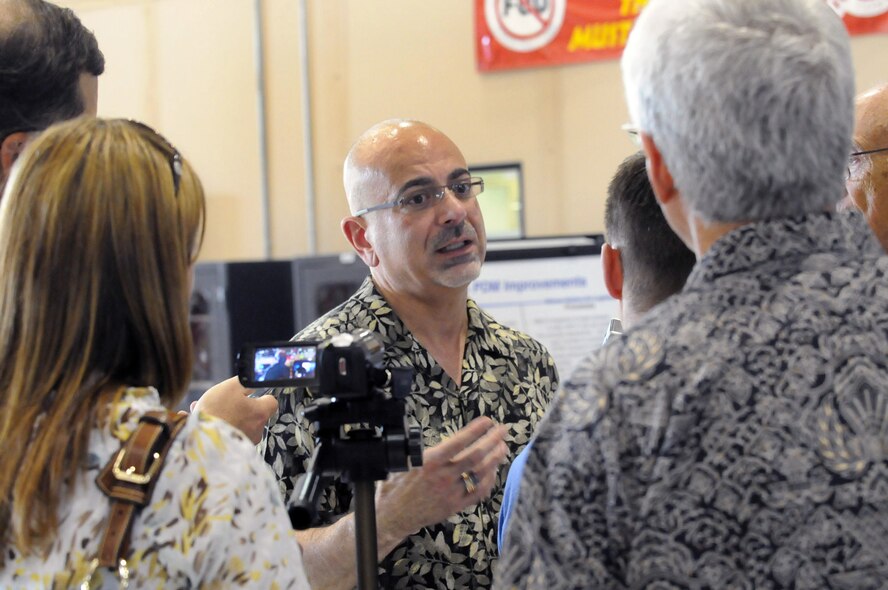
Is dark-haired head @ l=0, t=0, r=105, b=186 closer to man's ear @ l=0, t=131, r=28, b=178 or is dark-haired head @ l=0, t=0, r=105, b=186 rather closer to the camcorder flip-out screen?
man's ear @ l=0, t=131, r=28, b=178

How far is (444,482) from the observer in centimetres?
165

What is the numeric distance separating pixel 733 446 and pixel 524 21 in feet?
17.6

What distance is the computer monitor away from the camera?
6137 millimetres

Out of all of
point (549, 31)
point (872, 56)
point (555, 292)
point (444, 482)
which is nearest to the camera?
point (444, 482)

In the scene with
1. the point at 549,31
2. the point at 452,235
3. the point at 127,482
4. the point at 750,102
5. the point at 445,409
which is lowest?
the point at 445,409

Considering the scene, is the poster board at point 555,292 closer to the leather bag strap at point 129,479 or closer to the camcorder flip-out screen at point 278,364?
the camcorder flip-out screen at point 278,364

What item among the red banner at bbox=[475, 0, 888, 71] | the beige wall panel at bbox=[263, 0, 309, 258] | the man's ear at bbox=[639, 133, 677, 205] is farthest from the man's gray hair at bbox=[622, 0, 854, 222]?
the beige wall panel at bbox=[263, 0, 309, 258]

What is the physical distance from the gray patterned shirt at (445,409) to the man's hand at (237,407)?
416 millimetres

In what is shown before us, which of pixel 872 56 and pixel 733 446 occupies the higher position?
pixel 872 56

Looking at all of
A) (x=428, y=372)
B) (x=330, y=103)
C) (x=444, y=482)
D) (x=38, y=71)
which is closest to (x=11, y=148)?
(x=38, y=71)

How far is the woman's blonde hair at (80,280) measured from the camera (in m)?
1.09

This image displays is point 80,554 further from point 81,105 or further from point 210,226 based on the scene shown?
point 210,226

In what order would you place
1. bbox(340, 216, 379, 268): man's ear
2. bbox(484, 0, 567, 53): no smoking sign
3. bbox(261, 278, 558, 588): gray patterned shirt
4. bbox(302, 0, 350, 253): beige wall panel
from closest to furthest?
bbox(261, 278, 558, 588): gray patterned shirt < bbox(340, 216, 379, 268): man's ear < bbox(484, 0, 567, 53): no smoking sign < bbox(302, 0, 350, 253): beige wall panel

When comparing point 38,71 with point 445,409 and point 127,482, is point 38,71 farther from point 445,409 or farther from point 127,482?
point 445,409
